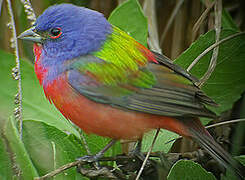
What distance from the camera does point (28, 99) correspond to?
106 inches

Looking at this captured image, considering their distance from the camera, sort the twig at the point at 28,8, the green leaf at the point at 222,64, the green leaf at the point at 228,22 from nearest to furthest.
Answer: the twig at the point at 28,8 < the green leaf at the point at 222,64 < the green leaf at the point at 228,22

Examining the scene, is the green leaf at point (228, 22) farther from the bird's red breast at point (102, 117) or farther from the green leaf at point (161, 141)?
the bird's red breast at point (102, 117)

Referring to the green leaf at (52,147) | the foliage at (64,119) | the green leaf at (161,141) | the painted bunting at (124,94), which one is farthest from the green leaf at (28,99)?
the painted bunting at (124,94)

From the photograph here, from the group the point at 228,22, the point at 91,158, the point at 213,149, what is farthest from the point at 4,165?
the point at 228,22

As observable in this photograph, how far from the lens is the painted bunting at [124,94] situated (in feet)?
6.49

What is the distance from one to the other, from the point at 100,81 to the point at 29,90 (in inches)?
34.6

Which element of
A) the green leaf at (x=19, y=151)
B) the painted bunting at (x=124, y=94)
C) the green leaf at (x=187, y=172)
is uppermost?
the painted bunting at (x=124, y=94)

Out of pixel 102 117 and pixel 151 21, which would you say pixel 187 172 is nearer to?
pixel 102 117

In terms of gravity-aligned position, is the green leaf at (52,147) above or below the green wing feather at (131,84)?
below

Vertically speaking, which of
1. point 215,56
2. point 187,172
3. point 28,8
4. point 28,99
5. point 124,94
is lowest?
point 187,172

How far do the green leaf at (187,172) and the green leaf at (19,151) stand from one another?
1.91 ft

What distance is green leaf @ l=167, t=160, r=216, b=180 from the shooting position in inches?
75.0

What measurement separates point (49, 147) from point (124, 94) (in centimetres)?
46

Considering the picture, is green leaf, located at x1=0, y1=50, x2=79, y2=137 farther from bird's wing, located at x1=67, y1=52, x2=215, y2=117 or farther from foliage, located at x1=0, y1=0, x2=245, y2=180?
bird's wing, located at x1=67, y1=52, x2=215, y2=117
